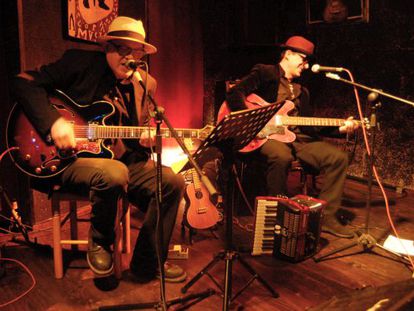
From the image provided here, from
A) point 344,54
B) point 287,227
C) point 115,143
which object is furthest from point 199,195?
point 344,54

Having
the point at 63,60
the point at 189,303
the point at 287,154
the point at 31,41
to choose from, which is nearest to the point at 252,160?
the point at 287,154

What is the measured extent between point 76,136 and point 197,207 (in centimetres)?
114

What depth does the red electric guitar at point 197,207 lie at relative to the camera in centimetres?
298

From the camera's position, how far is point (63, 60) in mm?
2373

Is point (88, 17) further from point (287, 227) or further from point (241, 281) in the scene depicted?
point (241, 281)

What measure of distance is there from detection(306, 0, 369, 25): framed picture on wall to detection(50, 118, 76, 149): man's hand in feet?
13.9

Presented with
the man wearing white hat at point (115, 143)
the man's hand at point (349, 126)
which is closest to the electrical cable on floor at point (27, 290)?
the man wearing white hat at point (115, 143)

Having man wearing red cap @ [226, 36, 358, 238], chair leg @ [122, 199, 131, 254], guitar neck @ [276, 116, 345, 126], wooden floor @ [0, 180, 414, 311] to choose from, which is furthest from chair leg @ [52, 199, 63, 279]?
guitar neck @ [276, 116, 345, 126]

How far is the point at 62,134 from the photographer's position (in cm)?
211

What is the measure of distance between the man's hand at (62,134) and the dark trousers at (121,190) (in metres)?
0.17

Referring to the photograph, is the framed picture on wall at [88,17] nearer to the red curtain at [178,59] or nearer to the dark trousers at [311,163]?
the red curtain at [178,59]

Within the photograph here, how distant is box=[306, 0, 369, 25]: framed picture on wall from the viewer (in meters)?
4.84

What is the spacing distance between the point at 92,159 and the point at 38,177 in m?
0.33

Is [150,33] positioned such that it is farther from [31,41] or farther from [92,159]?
[92,159]
